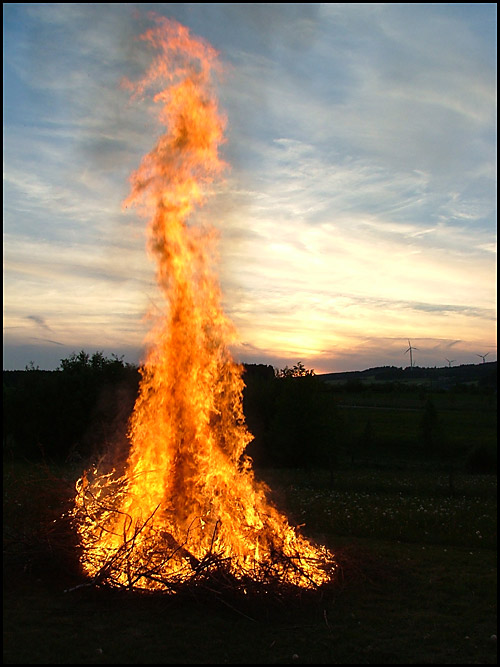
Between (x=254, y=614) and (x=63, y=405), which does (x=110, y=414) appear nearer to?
(x=63, y=405)

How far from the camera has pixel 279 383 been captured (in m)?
36.0

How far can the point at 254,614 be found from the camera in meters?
6.31

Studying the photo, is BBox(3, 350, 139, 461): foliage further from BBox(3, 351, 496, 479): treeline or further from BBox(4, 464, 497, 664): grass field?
BBox(4, 464, 497, 664): grass field

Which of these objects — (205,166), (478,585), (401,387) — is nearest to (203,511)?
(478,585)

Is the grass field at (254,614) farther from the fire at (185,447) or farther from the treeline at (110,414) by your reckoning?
the treeline at (110,414)

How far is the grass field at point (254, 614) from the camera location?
5293mm

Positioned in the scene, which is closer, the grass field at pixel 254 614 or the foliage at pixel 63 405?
the grass field at pixel 254 614

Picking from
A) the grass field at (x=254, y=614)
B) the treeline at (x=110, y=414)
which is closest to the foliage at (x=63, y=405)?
the treeline at (x=110, y=414)

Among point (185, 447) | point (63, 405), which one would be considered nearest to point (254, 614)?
point (185, 447)

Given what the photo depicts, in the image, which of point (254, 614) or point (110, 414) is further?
point (110, 414)

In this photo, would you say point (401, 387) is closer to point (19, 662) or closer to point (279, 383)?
point (279, 383)

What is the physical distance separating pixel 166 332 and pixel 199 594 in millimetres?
3921

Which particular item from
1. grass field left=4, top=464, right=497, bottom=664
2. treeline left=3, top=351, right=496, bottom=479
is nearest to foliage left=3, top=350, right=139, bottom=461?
treeline left=3, top=351, right=496, bottom=479

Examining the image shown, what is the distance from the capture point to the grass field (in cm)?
529
